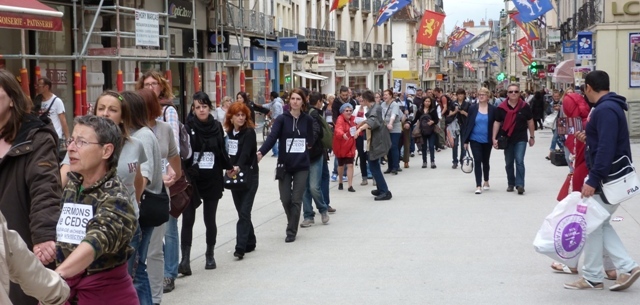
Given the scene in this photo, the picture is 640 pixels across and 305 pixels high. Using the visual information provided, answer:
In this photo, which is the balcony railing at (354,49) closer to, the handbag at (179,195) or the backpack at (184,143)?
the backpack at (184,143)

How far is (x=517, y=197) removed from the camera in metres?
14.4

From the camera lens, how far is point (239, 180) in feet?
30.9

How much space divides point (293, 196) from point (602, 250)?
12.9ft

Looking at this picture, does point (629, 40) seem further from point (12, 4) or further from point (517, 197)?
point (12, 4)

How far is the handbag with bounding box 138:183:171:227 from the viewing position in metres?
6.33

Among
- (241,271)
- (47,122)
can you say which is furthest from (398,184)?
(47,122)

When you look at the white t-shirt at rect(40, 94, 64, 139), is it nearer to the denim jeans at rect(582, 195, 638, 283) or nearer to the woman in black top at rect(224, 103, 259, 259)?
the woman in black top at rect(224, 103, 259, 259)

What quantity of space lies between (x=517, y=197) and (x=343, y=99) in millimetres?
6132

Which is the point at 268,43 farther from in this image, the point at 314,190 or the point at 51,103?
the point at 314,190

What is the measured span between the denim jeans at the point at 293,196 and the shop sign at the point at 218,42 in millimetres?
20890

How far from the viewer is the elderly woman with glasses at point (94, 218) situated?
434cm

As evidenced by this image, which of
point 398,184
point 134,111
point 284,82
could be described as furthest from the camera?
point 284,82

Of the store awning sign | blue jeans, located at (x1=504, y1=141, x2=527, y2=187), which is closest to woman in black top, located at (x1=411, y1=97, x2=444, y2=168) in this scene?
blue jeans, located at (x1=504, y1=141, x2=527, y2=187)

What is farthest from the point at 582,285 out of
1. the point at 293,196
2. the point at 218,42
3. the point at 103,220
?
the point at 218,42
